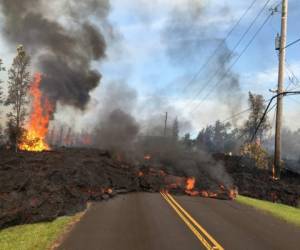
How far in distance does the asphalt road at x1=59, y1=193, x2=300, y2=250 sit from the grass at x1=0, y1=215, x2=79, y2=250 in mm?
463

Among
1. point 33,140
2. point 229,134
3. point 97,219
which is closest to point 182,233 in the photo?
point 97,219

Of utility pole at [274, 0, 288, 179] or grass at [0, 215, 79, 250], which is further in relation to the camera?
utility pole at [274, 0, 288, 179]

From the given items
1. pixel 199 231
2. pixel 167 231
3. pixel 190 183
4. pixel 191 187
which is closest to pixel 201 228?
pixel 199 231

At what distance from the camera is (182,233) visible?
11.2 m

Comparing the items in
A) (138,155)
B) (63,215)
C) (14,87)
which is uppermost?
(14,87)

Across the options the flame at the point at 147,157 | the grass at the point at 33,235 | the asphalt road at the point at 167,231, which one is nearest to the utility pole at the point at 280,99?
the asphalt road at the point at 167,231

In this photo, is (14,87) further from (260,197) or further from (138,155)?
(260,197)

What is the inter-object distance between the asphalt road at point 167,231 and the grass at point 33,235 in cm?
46

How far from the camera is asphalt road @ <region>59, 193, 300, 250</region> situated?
32.0 ft

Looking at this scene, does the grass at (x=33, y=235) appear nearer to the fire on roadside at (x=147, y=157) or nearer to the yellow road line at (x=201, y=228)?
the yellow road line at (x=201, y=228)

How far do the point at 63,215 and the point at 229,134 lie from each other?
441ft

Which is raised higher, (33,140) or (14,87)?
(14,87)

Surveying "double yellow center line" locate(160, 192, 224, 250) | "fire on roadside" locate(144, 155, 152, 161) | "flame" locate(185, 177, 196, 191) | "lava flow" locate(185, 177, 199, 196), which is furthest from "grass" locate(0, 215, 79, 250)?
"fire on roadside" locate(144, 155, 152, 161)

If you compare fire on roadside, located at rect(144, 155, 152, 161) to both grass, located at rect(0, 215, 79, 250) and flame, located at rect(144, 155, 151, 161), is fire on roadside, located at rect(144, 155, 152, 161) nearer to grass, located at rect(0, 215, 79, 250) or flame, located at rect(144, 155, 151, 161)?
flame, located at rect(144, 155, 151, 161)
